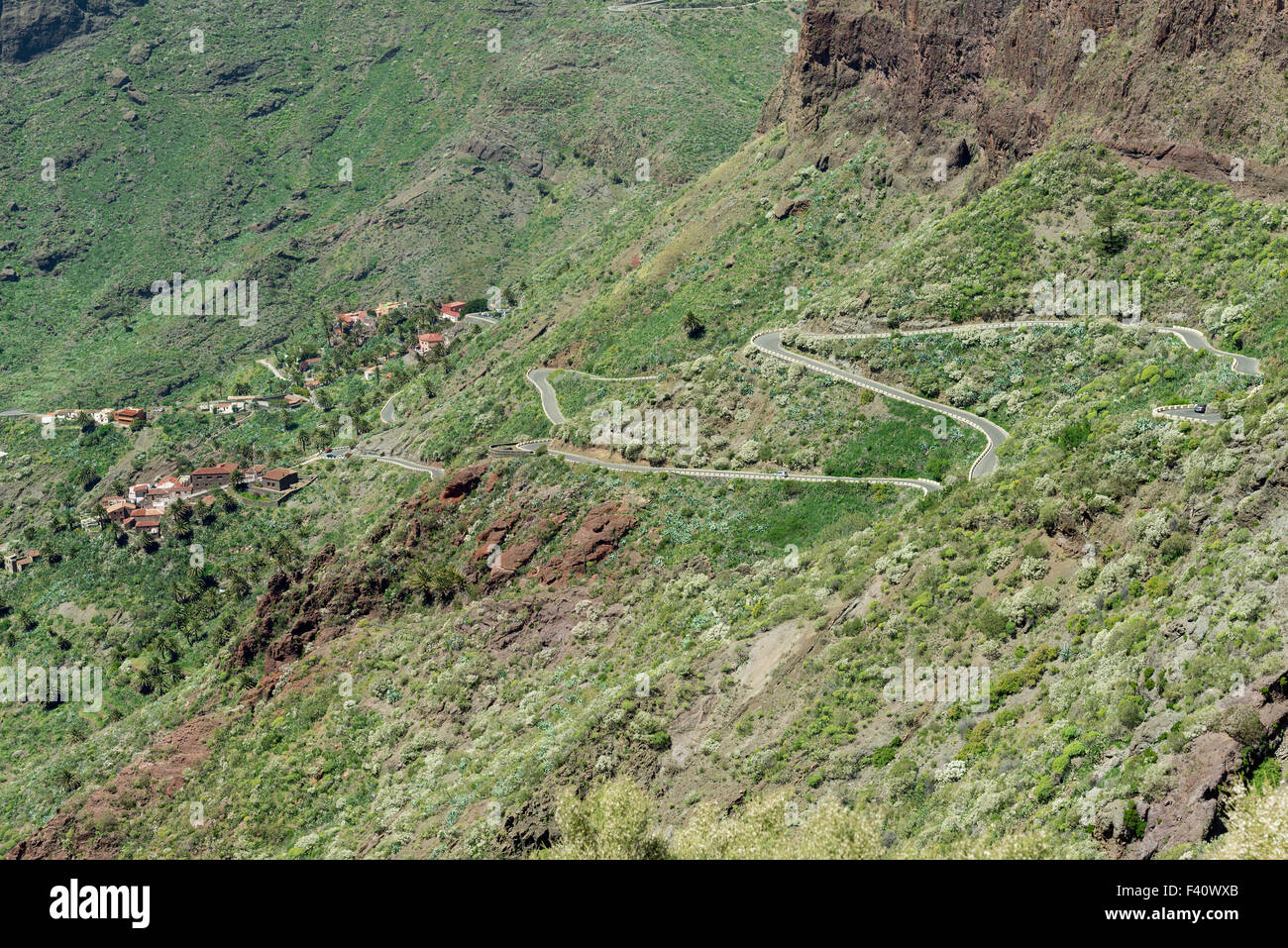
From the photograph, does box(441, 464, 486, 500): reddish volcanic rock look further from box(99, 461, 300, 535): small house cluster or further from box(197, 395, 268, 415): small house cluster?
box(197, 395, 268, 415): small house cluster

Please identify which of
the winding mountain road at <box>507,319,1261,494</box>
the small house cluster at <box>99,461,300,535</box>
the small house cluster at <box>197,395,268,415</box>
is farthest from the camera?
the small house cluster at <box>197,395,268,415</box>

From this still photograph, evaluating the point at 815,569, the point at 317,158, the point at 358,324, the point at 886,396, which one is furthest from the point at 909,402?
the point at 317,158

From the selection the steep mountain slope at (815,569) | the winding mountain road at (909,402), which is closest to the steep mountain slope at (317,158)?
the steep mountain slope at (815,569)

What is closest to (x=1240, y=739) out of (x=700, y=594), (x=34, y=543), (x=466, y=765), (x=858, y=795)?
(x=858, y=795)

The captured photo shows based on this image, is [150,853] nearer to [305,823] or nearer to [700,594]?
[305,823]

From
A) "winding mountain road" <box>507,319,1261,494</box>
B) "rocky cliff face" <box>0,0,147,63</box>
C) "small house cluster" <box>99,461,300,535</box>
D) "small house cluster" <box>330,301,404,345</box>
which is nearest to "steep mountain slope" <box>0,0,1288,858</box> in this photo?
"winding mountain road" <box>507,319,1261,494</box>
